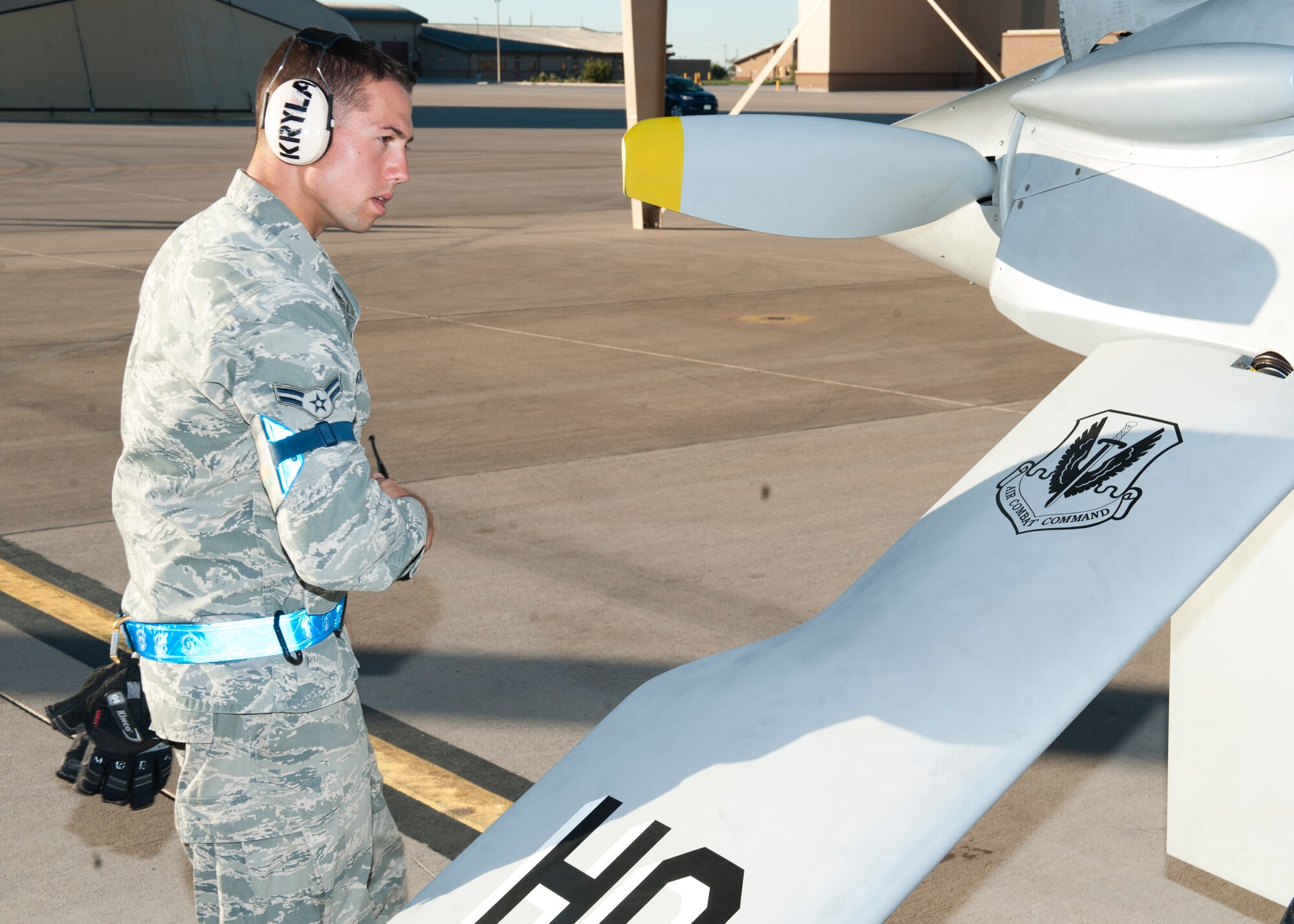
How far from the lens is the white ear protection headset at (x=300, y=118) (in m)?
2.34

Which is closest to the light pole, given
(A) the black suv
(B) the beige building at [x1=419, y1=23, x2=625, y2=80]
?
(B) the beige building at [x1=419, y1=23, x2=625, y2=80]

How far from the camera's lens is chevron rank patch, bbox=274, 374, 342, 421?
2.15 meters

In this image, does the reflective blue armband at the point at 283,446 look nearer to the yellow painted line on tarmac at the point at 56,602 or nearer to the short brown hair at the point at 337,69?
the short brown hair at the point at 337,69

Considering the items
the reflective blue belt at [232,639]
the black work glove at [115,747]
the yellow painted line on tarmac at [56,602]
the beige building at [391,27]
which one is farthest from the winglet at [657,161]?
the beige building at [391,27]

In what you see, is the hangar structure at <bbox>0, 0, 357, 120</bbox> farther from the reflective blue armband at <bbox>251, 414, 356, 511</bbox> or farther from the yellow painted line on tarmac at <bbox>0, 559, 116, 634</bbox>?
the reflective blue armband at <bbox>251, 414, 356, 511</bbox>

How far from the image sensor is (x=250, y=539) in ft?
7.73

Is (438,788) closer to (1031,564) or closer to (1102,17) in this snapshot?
(1031,564)

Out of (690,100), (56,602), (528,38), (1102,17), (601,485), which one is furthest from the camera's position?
(528,38)

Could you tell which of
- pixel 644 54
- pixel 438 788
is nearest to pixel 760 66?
pixel 644 54

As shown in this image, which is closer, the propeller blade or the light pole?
the propeller blade

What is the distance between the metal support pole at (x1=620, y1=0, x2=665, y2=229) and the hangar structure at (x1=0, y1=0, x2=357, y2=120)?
100 feet

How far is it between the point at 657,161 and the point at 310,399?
127cm

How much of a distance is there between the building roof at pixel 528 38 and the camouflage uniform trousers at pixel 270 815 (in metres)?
114

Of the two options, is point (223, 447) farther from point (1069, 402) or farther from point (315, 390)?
point (1069, 402)
